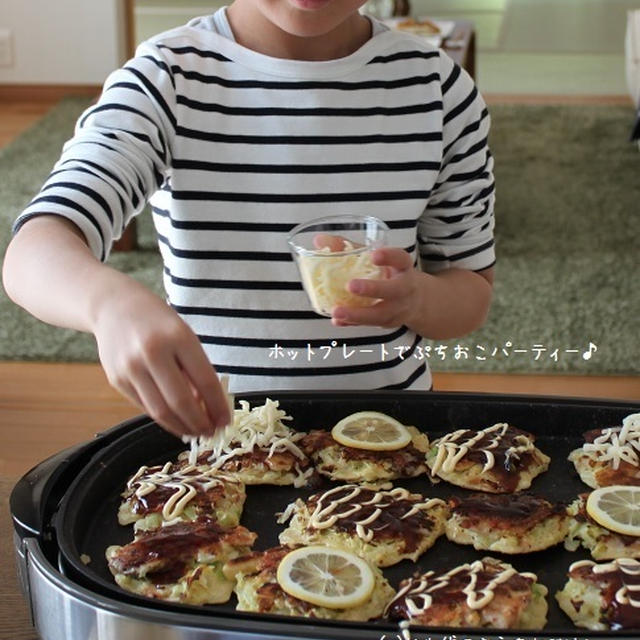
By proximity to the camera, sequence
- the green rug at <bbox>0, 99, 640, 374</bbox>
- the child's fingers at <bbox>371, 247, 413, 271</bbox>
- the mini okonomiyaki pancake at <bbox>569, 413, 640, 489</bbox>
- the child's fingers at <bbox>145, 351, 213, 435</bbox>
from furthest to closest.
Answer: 1. the green rug at <bbox>0, 99, 640, 374</bbox>
2. the mini okonomiyaki pancake at <bbox>569, 413, 640, 489</bbox>
3. the child's fingers at <bbox>371, 247, 413, 271</bbox>
4. the child's fingers at <bbox>145, 351, 213, 435</bbox>

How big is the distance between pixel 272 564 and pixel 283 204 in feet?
1.74

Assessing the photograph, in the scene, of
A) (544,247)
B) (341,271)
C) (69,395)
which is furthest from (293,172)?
(544,247)

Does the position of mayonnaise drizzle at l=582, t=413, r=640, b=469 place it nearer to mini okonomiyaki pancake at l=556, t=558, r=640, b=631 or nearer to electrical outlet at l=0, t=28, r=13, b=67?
mini okonomiyaki pancake at l=556, t=558, r=640, b=631

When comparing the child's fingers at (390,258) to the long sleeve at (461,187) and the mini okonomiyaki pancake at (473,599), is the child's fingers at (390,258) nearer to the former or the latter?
the mini okonomiyaki pancake at (473,599)

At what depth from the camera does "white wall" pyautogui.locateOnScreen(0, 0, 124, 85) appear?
18.0 ft

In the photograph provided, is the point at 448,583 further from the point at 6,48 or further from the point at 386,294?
the point at 6,48

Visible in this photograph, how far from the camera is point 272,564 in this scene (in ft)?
3.36

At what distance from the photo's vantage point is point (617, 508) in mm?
1124

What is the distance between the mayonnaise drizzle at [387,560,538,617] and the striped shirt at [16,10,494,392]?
46 cm

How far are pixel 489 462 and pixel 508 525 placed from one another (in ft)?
0.37

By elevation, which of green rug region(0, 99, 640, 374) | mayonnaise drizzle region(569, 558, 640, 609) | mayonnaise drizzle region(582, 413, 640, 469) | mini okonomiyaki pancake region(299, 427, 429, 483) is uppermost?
mayonnaise drizzle region(569, 558, 640, 609)

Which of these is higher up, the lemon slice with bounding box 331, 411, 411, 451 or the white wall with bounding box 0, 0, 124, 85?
the lemon slice with bounding box 331, 411, 411, 451

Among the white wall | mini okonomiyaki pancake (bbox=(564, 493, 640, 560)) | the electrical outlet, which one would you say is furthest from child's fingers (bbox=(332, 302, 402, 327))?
Result: the electrical outlet

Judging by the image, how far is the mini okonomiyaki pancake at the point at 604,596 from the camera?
3.11 feet
